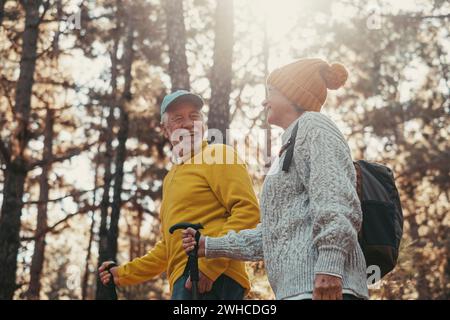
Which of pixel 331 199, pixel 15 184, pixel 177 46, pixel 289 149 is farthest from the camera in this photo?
pixel 15 184

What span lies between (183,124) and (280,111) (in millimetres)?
1039

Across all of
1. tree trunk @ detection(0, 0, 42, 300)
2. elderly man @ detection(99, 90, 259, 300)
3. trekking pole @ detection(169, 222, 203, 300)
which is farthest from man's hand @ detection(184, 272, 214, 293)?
tree trunk @ detection(0, 0, 42, 300)

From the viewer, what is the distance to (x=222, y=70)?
8523mm

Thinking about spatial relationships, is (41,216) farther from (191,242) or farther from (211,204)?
(191,242)

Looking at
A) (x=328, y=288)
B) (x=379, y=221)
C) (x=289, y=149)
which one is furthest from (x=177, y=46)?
(x=328, y=288)

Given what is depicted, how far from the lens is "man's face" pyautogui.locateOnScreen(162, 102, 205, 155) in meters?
4.35

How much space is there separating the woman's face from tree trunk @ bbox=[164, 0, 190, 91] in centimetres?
496

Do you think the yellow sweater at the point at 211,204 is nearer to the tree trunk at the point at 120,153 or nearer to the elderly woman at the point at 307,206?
the elderly woman at the point at 307,206

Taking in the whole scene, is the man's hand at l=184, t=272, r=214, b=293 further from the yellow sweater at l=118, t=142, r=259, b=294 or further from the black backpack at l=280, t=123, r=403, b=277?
the black backpack at l=280, t=123, r=403, b=277

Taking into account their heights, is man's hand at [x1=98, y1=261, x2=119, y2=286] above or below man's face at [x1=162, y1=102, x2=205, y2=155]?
below

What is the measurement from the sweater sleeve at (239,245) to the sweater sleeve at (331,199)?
61 cm

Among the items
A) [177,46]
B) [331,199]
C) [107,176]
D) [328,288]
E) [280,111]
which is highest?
[107,176]
